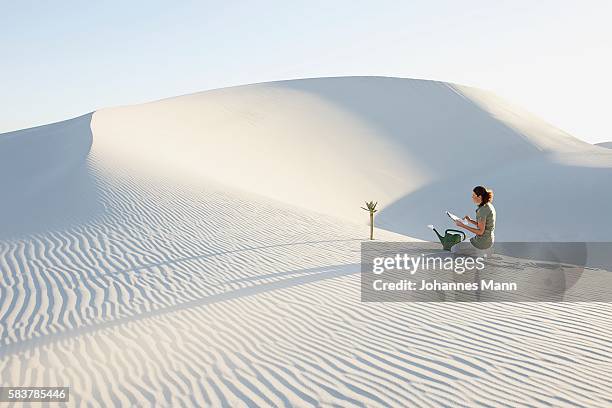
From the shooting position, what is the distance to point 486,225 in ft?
19.6

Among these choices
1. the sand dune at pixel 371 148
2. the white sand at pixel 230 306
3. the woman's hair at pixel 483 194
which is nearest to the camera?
the white sand at pixel 230 306

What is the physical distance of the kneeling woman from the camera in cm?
579

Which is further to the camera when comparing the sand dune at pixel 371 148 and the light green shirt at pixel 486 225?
the sand dune at pixel 371 148

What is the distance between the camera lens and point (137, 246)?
9.13 m

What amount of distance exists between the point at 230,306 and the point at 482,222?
3568 mm

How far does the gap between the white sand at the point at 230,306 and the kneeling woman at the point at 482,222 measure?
0.92 metres

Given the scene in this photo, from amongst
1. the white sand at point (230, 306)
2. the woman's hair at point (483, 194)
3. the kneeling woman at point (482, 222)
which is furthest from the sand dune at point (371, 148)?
the woman's hair at point (483, 194)

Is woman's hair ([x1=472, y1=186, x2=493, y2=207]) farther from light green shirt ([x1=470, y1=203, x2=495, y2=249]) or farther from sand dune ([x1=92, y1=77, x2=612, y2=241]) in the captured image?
sand dune ([x1=92, y1=77, x2=612, y2=241])

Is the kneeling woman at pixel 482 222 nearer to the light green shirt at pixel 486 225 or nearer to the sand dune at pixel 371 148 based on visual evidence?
the light green shirt at pixel 486 225

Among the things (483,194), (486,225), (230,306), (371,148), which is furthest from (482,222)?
(371,148)

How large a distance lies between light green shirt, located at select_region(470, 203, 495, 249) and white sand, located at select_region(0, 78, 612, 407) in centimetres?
95

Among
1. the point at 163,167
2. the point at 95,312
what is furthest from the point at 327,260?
the point at 163,167

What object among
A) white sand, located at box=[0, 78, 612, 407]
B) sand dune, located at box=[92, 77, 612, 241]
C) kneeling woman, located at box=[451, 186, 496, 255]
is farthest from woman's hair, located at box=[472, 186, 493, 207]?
sand dune, located at box=[92, 77, 612, 241]

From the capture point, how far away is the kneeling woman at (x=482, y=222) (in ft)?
19.0
